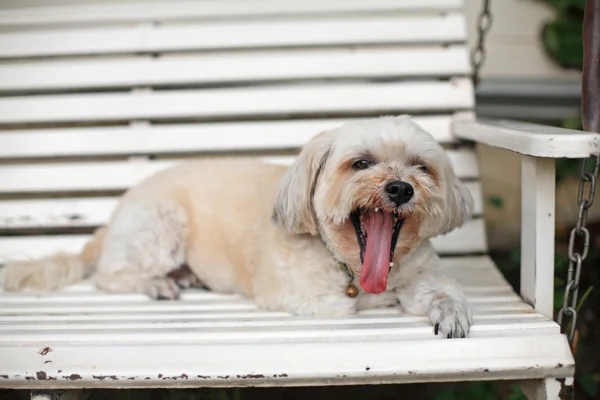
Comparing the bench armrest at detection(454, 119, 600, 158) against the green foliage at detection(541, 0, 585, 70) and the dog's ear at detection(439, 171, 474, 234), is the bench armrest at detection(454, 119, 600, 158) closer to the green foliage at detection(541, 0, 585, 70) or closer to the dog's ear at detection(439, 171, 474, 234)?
the dog's ear at detection(439, 171, 474, 234)

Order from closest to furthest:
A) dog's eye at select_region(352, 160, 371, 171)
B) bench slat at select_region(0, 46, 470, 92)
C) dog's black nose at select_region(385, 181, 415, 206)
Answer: dog's black nose at select_region(385, 181, 415, 206)
dog's eye at select_region(352, 160, 371, 171)
bench slat at select_region(0, 46, 470, 92)

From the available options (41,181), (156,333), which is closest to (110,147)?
(41,181)

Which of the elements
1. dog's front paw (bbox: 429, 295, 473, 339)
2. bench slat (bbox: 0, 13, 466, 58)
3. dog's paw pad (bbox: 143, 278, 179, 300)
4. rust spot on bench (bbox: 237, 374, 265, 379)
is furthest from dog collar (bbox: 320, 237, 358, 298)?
bench slat (bbox: 0, 13, 466, 58)

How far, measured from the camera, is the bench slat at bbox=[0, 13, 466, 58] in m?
2.88

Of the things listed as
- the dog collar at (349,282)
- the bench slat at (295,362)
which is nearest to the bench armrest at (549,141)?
the bench slat at (295,362)

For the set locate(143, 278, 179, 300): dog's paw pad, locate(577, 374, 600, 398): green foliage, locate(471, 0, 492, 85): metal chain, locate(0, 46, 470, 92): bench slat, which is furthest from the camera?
locate(0, 46, 470, 92): bench slat

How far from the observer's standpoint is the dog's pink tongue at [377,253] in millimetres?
1705

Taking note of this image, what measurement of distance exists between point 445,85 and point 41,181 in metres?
1.86

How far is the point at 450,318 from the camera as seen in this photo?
5.24ft

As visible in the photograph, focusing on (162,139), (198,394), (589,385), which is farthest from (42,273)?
(589,385)

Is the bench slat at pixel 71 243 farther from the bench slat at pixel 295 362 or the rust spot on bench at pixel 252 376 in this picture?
the rust spot on bench at pixel 252 376

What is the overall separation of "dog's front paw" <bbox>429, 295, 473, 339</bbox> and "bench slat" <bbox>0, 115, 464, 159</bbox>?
4.25ft

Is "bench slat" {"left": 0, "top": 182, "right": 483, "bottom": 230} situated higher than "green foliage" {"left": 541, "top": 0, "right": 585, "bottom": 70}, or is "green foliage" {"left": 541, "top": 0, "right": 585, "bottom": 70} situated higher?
"green foliage" {"left": 541, "top": 0, "right": 585, "bottom": 70}

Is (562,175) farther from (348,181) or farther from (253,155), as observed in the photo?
(348,181)
